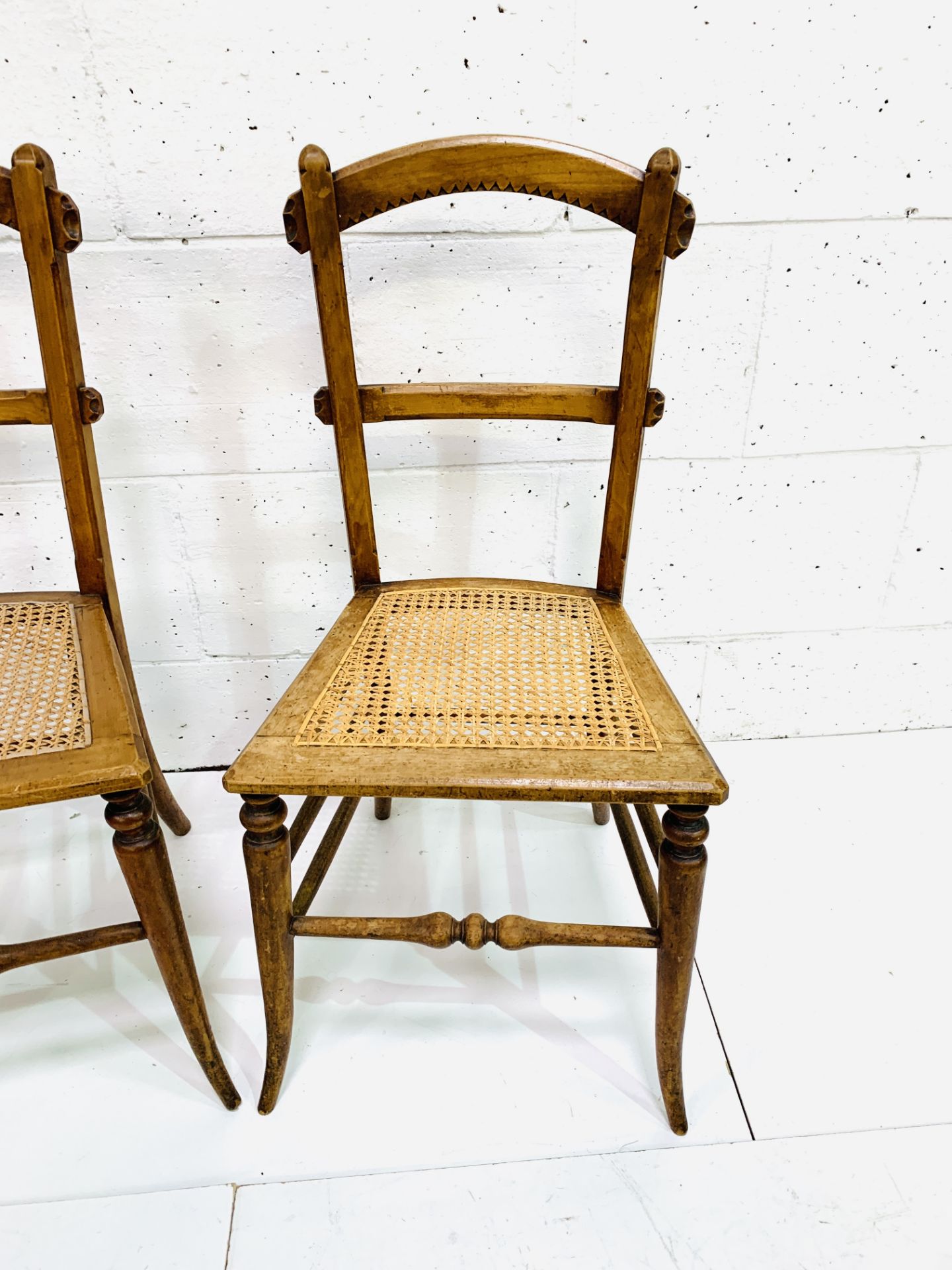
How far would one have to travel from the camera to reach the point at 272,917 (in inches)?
33.5

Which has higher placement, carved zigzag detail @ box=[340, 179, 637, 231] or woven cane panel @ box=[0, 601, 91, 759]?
carved zigzag detail @ box=[340, 179, 637, 231]

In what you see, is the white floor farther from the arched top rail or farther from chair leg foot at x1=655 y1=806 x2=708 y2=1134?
the arched top rail

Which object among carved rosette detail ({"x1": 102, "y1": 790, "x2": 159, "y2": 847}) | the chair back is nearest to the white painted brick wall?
the chair back

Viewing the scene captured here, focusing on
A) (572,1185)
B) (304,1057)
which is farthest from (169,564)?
(572,1185)

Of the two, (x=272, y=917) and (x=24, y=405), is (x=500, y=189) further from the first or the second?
(x=272, y=917)

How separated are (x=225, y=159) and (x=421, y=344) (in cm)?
36

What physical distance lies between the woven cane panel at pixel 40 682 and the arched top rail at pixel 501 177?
56cm

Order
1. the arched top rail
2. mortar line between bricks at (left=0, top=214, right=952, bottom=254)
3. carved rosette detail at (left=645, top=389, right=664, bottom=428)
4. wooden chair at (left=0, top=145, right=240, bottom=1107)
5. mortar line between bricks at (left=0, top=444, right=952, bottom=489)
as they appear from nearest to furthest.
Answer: wooden chair at (left=0, top=145, right=240, bottom=1107) → the arched top rail → carved rosette detail at (left=645, top=389, right=664, bottom=428) → mortar line between bricks at (left=0, top=214, right=952, bottom=254) → mortar line between bricks at (left=0, top=444, right=952, bottom=489)

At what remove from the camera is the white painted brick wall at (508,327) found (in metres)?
1.06

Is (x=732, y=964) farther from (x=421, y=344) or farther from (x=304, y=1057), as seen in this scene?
(x=421, y=344)

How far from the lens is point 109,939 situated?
89 cm

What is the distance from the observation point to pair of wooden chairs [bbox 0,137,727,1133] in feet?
2.51

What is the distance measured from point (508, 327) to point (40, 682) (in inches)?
32.0

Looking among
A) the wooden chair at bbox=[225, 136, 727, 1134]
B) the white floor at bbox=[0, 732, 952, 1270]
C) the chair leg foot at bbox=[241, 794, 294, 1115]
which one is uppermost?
the wooden chair at bbox=[225, 136, 727, 1134]
